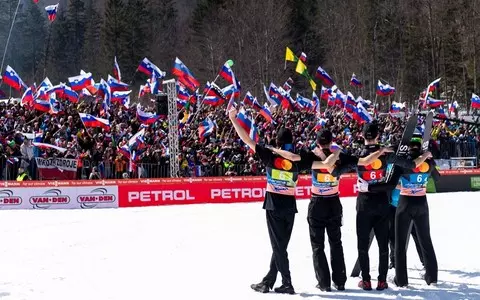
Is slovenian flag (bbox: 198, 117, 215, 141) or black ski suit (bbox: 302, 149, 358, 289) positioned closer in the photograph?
black ski suit (bbox: 302, 149, 358, 289)

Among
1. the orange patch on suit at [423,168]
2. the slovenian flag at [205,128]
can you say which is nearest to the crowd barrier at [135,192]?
the slovenian flag at [205,128]

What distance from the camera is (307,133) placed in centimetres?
2753

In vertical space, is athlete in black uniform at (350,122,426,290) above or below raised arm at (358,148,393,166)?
below

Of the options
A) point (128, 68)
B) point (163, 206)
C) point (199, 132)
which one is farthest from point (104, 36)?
point (163, 206)

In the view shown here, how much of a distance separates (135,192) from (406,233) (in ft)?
39.0

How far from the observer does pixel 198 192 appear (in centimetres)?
1891

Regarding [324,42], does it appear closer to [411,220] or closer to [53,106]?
[53,106]

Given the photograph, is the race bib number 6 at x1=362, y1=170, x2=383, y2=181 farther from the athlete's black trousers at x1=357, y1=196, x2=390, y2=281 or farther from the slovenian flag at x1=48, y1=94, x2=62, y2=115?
the slovenian flag at x1=48, y1=94, x2=62, y2=115

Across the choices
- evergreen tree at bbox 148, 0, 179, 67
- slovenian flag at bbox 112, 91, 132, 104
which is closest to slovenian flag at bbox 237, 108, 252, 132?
slovenian flag at bbox 112, 91, 132, 104

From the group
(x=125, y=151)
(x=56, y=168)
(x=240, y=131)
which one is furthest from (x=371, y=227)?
(x=56, y=168)

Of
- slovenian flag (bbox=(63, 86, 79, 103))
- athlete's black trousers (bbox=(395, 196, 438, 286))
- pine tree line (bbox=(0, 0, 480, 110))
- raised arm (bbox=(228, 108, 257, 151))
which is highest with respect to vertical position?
pine tree line (bbox=(0, 0, 480, 110))

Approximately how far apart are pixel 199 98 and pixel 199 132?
544 cm

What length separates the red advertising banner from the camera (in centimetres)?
1839

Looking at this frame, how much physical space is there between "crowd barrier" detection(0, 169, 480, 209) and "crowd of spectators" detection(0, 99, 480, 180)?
1.76m
